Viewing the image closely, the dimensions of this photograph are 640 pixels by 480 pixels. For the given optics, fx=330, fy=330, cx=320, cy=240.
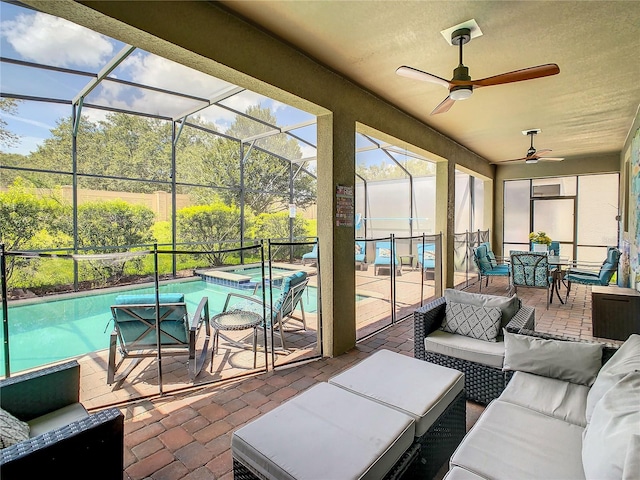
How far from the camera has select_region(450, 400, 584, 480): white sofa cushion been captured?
1.30 m

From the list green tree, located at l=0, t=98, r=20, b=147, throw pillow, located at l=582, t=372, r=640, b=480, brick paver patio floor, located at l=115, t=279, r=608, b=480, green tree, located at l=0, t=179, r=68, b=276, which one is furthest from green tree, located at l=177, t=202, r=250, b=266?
throw pillow, located at l=582, t=372, r=640, b=480

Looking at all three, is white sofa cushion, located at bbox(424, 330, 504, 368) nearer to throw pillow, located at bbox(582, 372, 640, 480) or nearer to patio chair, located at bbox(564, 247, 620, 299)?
throw pillow, located at bbox(582, 372, 640, 480)

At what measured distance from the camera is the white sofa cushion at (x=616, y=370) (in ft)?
5.06

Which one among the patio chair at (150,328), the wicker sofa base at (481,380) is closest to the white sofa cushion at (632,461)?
the wicker sofa base at (481,380)

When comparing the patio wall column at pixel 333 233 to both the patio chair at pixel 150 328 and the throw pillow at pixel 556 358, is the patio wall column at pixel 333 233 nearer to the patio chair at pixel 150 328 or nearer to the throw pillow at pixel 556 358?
the patio chair at pixel 150 328

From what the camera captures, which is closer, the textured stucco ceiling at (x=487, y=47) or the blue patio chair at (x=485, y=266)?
the textured stucco ceiling at (x=487, y=47)

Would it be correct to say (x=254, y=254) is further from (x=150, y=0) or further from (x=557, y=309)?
(x=150, y=0)

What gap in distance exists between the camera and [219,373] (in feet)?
10.4

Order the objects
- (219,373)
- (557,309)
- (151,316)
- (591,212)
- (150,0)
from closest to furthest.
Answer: (150,0)
(151,316)
(219,373)
(557,309)
(591,212)

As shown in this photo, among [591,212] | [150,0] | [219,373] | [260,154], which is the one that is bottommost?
[219,373]

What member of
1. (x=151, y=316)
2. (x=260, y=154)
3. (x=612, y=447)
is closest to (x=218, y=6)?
(x=151, y=316)

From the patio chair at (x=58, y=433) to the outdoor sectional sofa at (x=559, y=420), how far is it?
1389 mm

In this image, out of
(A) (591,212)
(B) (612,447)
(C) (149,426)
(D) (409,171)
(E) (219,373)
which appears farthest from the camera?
(D) (409,171)

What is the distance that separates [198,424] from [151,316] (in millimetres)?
1101
